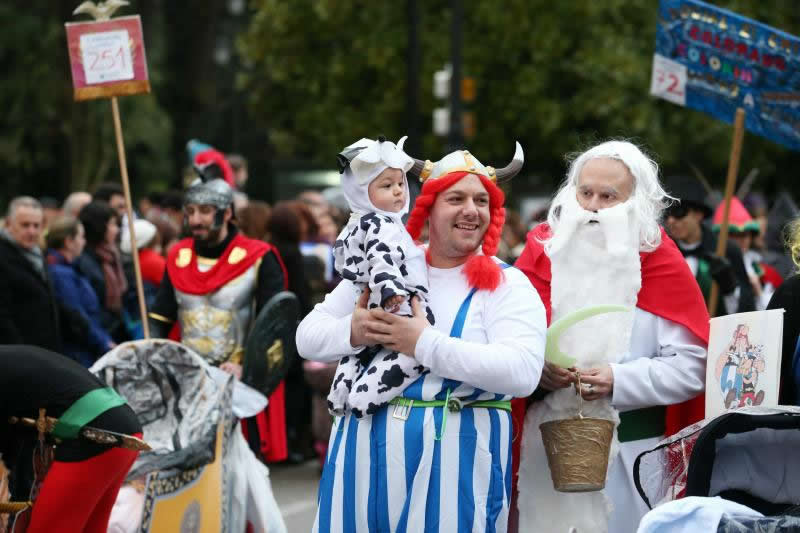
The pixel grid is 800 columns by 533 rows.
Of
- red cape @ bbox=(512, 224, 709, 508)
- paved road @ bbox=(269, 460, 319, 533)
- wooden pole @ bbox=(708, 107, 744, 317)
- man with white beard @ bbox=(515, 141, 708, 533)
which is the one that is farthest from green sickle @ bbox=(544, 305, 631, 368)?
paved road @ bbox=(269, 460, 319, 533)

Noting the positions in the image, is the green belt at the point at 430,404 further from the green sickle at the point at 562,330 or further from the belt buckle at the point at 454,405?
the green sickle at the point at 562,330

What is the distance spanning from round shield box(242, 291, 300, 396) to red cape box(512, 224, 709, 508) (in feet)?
7.30

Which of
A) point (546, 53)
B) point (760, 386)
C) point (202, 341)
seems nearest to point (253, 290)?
point (202, 341)

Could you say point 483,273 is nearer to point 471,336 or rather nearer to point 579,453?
point 471,336

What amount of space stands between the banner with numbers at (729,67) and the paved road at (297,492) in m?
3.50

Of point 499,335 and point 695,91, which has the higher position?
point 695,91

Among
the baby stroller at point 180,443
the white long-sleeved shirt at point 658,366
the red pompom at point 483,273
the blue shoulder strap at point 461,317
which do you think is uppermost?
the red pompom at point 483,273

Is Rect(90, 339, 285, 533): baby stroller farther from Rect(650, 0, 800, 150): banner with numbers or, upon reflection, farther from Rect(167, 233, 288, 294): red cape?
Rect(650, 0, 800, 150): banner with numbers

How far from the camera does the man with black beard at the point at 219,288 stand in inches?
289

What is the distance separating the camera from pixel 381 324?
4.12m

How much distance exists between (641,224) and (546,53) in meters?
18.3

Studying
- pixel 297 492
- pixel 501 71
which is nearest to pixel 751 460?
pixel 297 492

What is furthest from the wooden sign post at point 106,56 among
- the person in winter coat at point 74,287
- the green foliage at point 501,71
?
the green foliage at point 501,71

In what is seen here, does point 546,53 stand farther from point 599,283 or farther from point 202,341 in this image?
point 599,283
